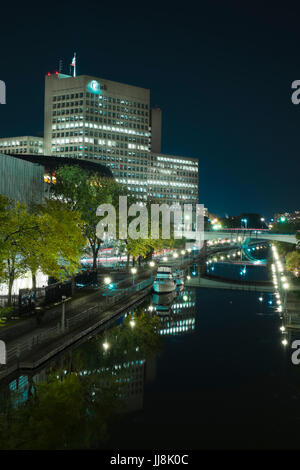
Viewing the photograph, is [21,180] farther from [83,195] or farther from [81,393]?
[81,393]

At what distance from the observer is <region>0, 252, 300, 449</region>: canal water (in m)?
20.3

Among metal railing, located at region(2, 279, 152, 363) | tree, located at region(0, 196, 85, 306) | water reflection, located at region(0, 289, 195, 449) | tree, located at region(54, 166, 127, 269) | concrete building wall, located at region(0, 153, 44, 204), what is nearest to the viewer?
water reflection, located at region(0, 289, 195, 449)

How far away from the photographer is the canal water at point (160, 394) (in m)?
20.3

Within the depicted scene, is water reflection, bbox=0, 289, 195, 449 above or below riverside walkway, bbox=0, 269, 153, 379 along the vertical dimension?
below

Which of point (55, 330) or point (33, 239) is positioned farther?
point (33, 239)

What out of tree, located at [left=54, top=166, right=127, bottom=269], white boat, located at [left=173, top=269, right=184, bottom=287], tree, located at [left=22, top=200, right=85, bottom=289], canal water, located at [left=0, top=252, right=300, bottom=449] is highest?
tree, located at [left=54, top=166, right=127, bottom=269]

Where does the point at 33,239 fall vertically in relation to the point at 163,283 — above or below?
above

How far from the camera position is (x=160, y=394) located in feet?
85.3

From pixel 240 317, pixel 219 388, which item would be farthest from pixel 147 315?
pixel 219 388

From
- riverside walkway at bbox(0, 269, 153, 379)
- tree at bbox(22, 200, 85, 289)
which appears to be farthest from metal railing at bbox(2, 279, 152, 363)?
tree at bbox(22, 200, 85, 289)

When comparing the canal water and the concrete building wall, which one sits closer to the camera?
the canal water

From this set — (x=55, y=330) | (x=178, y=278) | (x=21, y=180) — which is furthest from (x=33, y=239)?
(x=178, y=278)

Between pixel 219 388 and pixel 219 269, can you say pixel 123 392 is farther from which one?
pixel 219 269

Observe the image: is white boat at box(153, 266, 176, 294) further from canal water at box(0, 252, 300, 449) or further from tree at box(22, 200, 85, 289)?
tree at box(22, 200, 85, 289)
